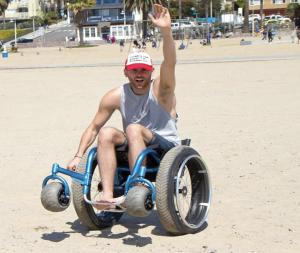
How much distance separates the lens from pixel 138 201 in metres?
4.87

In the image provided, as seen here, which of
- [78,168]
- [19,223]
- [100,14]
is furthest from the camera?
[100,14]

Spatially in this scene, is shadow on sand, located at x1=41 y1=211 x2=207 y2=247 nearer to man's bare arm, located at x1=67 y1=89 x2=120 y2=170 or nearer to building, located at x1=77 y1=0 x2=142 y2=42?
man's bare arm, located at x1=67 y1=89 x2=120 y2=170

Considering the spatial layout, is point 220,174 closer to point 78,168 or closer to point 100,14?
point 78,168

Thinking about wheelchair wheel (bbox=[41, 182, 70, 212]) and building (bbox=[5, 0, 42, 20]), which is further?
building (bbox=[5, 0, 42, 20])

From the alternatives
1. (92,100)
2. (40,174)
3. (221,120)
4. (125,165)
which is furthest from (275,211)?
(92,100)

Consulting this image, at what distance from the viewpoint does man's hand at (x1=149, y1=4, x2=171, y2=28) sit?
5.18 m

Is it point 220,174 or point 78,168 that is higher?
point 78,168

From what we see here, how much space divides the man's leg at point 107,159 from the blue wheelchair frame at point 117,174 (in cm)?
13

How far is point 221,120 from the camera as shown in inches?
459

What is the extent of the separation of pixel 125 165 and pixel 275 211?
4.54ft

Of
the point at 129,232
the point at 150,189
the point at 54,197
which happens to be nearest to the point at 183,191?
the point at 150,189

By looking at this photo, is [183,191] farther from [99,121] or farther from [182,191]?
[99,121]

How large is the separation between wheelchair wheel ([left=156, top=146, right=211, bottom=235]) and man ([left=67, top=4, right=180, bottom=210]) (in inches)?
9.5

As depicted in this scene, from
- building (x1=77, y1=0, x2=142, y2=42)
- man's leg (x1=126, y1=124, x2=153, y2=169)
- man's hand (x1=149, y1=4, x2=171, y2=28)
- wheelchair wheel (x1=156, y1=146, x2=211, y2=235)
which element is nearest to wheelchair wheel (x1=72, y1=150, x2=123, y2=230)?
man's leg (x1=126, y1=124, x2=153, y2=169)
